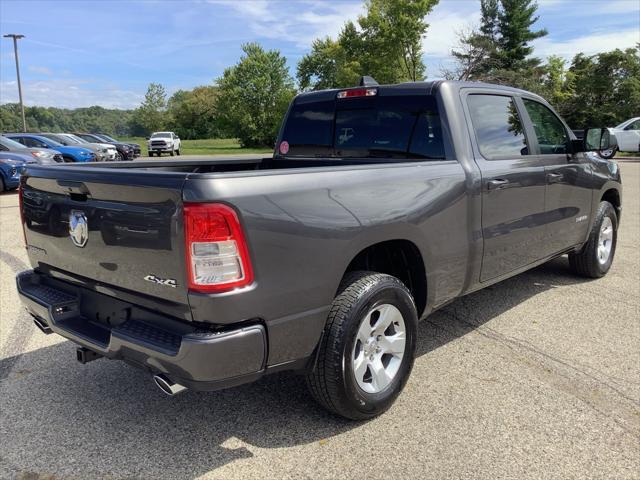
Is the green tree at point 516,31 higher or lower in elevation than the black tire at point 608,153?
higher

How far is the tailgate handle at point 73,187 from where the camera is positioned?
2.66 meters

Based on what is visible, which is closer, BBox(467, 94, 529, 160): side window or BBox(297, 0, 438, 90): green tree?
BBox(467, 94, 529, 160): side window

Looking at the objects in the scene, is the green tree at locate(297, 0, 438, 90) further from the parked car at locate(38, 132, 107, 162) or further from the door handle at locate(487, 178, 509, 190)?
the door handle at locate(487, 178, 509, 190)

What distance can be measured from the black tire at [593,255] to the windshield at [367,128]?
8.87 ft

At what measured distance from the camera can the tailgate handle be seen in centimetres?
266

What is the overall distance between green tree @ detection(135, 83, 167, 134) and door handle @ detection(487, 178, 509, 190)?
273ft

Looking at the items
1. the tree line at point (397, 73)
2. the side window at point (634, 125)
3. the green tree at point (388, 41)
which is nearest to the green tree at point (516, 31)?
the tree line at point (397, 73)

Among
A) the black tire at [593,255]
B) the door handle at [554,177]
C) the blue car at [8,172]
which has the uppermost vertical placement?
the door handle at [554,177]

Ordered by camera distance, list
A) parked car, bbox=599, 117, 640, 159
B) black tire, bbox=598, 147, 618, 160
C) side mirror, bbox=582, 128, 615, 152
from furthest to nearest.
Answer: parked car, bbox=599, 117, 640, 159 < black tire, bbox=598, 147, 618, 160 < side mirror, bbox=582, 128, 615, 152

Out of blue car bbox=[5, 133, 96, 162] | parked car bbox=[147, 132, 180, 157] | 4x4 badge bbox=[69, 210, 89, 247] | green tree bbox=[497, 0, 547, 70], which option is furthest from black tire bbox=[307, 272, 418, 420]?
green tree bbox=[497, 0, 547, 70]

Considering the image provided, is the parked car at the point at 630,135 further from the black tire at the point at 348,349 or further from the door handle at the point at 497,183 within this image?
the black tire at the point at 348,349

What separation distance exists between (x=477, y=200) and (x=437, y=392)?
4.17 ft

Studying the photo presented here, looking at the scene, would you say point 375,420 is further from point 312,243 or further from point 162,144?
point 162,144

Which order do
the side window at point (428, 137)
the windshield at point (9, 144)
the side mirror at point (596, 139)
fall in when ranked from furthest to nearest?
1. the windshield at point (9, 144)
2. the side mirror at point (596, 139)
3. the side window at point (428, 137)
